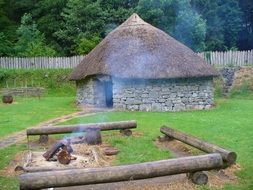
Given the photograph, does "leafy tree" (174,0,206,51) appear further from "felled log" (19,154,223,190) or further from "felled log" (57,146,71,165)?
"felled log" (19,154,223,190)

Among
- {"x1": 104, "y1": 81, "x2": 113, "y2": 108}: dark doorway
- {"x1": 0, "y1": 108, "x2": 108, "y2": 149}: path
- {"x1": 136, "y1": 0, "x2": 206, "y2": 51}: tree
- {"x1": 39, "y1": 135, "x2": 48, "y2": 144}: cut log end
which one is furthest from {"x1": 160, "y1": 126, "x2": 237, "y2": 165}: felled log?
{"x1": 136, "y1": 0, "x2": 206, "y2": 51}: tree

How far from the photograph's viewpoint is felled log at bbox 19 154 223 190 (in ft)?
26.3

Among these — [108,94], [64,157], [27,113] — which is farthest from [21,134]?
[108,94]

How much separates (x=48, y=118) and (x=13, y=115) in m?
2.22

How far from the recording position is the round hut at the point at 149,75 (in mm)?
22206

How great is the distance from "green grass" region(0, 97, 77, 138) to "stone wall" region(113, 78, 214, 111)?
2.52 m

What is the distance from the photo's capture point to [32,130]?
537 inches

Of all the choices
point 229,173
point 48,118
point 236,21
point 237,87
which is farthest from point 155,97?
point 236,21

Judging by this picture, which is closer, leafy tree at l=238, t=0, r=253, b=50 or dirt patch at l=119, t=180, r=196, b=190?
dirt patch at l=119, t=180, r=196, b=190

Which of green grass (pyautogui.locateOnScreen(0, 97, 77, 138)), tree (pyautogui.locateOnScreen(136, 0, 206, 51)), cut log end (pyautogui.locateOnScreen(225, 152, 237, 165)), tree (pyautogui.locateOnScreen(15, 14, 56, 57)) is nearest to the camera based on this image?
cut log end (pyautogui.locateOnScreen(225, 152, 237, 165))

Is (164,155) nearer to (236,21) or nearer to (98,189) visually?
(98,189)

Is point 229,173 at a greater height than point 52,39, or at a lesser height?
lesser

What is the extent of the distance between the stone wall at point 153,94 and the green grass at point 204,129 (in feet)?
4.19

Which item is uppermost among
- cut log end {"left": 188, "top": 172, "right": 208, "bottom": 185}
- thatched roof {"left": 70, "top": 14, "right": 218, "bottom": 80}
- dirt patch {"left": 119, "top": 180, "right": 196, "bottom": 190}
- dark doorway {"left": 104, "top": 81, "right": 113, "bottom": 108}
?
thatched roof {"left": 70, "top": 14, "right": 218, "bottom": 80}
